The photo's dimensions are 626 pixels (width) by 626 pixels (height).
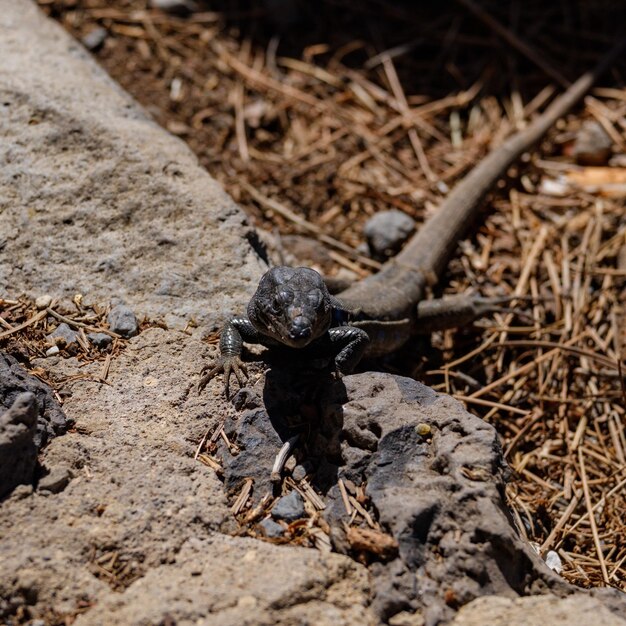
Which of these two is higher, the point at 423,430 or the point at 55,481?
the point at 423,430

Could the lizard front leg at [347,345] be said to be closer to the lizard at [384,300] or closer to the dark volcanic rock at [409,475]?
the lizard at [384,300]

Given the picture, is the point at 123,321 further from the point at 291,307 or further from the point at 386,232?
the point at 386,232

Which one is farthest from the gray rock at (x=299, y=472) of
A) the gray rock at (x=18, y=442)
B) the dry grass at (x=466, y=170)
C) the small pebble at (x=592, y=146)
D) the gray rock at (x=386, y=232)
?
the small pebble at (x=592, y=146)

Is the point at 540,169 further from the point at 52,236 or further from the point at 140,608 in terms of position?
the point at 140,608

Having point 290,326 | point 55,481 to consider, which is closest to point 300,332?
point 290,326

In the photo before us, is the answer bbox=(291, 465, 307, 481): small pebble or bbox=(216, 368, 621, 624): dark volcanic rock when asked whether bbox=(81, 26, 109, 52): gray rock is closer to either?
bbox=(216, 368, 621, 624): dark volcanic rock

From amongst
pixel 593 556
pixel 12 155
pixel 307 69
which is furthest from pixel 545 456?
pixel 307 69
